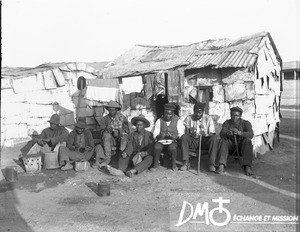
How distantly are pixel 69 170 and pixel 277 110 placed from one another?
280 inches

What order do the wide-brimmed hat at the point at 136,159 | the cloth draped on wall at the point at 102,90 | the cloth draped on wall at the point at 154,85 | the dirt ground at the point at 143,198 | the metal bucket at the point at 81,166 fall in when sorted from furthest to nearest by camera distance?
the cloth draped on wall at the point at 102,90 → the cloth draped on wall at the point at 154,85 → the metal bucket at the point at 81,166 → the wide-brimmed hat at the point at 136,159 → the dirt ground at the point at 143,198

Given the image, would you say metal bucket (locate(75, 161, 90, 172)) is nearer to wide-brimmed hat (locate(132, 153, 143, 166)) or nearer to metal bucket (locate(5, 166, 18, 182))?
wide-brimmed hat (locate(132, 153, 143, 166))

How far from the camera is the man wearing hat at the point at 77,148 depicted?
752 cm

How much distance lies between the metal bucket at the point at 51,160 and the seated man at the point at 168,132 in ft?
7.65

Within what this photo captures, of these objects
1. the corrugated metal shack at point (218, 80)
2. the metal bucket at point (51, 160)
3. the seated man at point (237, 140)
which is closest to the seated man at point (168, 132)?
the seated man at point (237, 140)

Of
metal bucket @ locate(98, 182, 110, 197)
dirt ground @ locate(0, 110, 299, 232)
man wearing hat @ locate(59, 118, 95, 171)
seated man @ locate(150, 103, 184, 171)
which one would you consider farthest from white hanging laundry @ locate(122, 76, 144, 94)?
metal bucket @ locate(98, 182, 110, 197)

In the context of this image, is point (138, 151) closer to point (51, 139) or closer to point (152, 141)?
point (152, 141)

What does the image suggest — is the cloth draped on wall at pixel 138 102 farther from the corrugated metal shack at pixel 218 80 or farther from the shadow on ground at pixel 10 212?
the shadow on ground at pixel 10 212

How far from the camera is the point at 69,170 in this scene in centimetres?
757

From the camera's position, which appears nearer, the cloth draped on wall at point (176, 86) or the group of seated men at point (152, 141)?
the group of seated men at point (152, 141)

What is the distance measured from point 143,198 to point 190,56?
5.58 meters

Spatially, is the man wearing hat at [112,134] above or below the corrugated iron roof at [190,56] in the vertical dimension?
below

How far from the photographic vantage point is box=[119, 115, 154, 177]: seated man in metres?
7.11

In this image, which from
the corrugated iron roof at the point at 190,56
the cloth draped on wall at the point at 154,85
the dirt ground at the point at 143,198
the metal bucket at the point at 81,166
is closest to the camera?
the dirt ground at the point at 143,198
